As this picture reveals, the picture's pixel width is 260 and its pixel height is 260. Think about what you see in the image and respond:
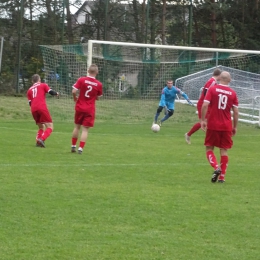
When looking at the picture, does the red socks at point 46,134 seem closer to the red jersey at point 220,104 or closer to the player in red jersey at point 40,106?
the player in red jersey at point 40,106

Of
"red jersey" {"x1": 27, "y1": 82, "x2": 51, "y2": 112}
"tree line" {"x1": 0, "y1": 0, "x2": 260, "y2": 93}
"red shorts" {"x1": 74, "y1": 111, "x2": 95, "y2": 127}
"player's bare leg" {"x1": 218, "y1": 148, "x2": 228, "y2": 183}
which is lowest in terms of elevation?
"player's bare leg" {"x1": 218, "y1": 148, "x2": 228, "y2": 183}

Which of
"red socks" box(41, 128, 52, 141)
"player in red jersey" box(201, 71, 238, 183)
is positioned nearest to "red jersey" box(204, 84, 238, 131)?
"player in red jersey" box(201, 71, 238, 183)

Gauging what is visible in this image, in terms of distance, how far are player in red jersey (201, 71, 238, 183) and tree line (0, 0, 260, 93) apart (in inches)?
954

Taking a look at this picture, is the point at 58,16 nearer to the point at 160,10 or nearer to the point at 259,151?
the point at 160,10

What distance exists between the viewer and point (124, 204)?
8258mm

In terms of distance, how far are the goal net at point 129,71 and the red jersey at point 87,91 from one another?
9.63 meters

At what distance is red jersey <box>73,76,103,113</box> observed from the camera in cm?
1340

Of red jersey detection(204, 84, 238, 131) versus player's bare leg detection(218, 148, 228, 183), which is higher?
red jersey detection(204, 84, 238, 131)

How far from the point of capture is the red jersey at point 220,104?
10.2 meters

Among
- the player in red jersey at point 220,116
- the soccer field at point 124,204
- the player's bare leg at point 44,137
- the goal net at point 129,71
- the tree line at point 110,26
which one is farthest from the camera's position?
the tree line at point 110,26

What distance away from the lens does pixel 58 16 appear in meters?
35.4

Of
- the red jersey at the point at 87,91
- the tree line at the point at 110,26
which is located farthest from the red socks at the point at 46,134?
the tree line at the point at 110,26

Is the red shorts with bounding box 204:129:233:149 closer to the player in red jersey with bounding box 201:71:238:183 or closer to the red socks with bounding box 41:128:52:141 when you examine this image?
the player in red jersey with bounding box 201:71:238:183

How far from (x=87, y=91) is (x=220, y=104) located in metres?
3.96
